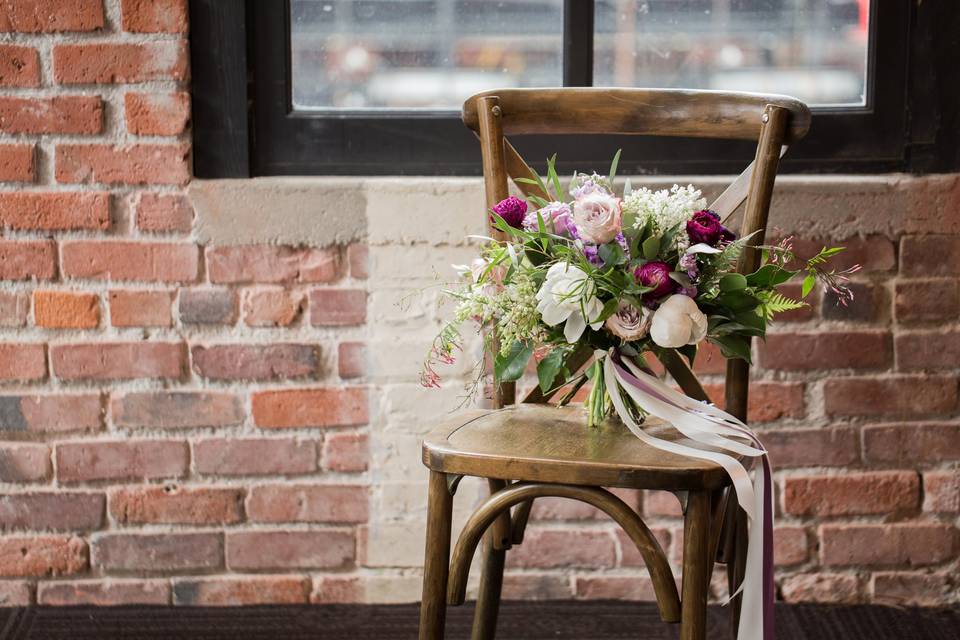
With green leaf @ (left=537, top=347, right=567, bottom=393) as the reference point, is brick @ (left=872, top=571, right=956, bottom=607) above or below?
below

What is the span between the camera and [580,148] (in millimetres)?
1710

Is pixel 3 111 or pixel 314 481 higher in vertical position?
pixel 3 111

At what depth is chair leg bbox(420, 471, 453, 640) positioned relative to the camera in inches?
44.2

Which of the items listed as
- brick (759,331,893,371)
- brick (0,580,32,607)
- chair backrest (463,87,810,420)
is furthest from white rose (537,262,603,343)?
brick (0,580,32,607)

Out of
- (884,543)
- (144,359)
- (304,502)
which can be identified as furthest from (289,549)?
(884,543)

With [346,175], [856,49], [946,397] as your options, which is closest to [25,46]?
[346,175]

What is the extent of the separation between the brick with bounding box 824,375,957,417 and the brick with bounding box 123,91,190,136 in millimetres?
1216

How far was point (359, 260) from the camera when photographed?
1.67m

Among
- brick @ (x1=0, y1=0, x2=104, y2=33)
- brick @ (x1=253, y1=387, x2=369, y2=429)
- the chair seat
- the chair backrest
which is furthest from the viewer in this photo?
brick @ (x1=253, y1=387, x2=369, y2=429)

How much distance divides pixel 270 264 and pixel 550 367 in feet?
2.23

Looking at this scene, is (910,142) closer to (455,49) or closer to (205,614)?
(455,49)

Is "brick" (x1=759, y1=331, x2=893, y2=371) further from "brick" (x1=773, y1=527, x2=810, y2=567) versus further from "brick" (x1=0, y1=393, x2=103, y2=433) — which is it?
"brick" (x1=0, y1=393, x2=103, y2=433)

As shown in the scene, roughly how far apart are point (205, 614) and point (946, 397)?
4.51ft

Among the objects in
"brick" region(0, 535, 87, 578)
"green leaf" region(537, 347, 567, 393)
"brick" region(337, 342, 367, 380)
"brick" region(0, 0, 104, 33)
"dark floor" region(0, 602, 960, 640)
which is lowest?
"dark floor" region(0, 602, 960, 640)
